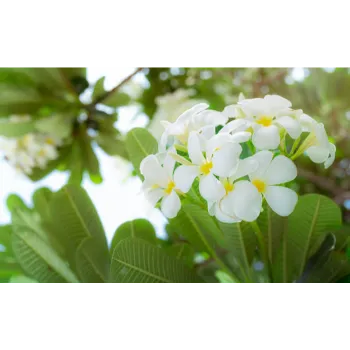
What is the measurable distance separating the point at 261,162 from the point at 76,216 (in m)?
0.31

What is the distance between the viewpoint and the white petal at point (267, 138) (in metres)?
0.50

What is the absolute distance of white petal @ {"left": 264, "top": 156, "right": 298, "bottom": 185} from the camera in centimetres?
49

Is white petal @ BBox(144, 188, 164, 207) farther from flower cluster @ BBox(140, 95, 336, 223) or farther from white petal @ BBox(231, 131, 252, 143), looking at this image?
white petal @ BBox(231, 131, 252, 143)

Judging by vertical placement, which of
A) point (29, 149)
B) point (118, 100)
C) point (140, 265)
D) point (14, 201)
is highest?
point (118, 100)

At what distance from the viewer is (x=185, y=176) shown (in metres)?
0.48

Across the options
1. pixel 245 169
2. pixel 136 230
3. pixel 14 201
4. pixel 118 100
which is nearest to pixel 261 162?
pixel 245 169

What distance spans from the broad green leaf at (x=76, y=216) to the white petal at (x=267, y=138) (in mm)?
286

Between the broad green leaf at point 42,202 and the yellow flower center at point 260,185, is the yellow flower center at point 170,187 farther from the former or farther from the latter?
the broad green leaf at point 42,202

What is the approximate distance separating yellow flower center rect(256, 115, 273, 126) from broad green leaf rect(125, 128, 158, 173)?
148 mm

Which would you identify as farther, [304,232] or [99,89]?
[99,89]

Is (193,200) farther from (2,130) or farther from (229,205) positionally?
(2,130)

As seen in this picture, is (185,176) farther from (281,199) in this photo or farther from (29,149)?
(29,149)

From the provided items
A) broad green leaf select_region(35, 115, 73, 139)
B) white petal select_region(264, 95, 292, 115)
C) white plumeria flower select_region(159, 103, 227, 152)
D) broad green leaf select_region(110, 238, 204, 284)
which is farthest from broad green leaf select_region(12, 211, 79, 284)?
broad green leaf select_region(35, 115, 73, 139)
